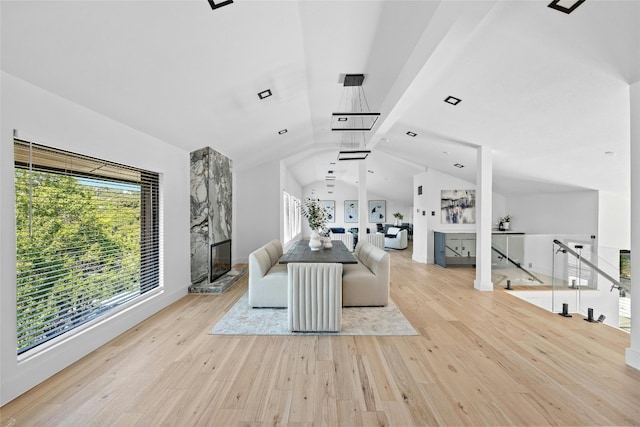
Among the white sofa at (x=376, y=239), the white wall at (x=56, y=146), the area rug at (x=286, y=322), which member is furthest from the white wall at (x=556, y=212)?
the white wall at (x=56, y=146)

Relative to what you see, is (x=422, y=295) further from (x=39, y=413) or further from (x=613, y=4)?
(x=39, y=413)

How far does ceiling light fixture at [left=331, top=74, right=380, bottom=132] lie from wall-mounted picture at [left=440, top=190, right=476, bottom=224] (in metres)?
3.29

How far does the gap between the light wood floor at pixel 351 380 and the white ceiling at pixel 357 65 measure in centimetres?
227

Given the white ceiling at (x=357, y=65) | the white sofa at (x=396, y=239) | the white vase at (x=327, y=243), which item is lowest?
the white sofa at (x=396, y=239)

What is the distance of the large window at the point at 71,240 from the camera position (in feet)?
7.18

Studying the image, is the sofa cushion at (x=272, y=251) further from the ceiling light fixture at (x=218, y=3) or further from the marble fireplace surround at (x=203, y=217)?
the ceiling light fixture at (x=218, y=3)

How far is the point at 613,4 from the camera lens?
6.45ft

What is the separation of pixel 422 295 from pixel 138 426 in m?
3.95

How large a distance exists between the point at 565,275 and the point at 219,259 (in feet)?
18.6

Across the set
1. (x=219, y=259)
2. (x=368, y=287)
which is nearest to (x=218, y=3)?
(x=368, y=287)

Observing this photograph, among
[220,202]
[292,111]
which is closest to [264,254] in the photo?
[220,202]

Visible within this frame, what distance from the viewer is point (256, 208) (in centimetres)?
751

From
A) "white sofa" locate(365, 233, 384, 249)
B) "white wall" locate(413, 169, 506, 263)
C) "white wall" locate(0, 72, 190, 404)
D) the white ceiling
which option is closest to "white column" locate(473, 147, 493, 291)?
the white ceiling

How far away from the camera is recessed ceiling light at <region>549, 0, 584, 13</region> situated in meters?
2.01
